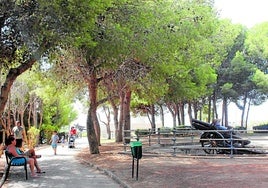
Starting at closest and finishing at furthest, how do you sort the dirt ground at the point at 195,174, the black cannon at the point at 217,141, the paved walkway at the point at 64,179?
1. the dirt ground at the point at 195,174
2. the paved walkway at the point at 64,179
3. the black cannon at the point at 217,141

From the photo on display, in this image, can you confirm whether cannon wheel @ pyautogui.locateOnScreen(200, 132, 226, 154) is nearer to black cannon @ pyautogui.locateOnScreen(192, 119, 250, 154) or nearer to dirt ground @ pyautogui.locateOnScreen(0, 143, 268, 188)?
black cannon @ pyautogui.locateOnScreen(192, 119, 250, 154)

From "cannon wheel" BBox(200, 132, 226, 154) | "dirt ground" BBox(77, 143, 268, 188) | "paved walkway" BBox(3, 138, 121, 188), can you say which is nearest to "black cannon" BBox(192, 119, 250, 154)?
"cannon wheel" BBox(200, 132, 226, 154)

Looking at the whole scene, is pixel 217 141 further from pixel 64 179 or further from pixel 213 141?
pixel 64 179

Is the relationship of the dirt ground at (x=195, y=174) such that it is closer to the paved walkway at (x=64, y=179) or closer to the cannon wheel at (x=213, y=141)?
the paved walkway at (x=64, y=179)

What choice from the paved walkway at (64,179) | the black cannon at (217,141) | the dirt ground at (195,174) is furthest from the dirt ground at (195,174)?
the black cannon at (217,141)

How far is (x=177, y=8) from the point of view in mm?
22094

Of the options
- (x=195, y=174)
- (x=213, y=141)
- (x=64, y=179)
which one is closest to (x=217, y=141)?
(x=213, y=141)

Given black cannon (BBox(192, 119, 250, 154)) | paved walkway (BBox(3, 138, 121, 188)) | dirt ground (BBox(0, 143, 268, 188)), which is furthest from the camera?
black cannon (BBox(192, 119, 250, 154))

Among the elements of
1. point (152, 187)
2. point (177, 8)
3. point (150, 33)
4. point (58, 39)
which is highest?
point (177, 8)

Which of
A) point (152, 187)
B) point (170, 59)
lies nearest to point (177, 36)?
point (170, 59)

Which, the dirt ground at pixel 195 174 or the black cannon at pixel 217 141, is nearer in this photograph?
the dirt ground at pixel 195 174

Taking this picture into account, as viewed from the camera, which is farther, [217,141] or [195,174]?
[217,141]

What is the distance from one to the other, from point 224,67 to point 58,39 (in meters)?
37.0

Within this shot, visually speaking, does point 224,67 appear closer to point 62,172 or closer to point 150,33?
point 150,33
